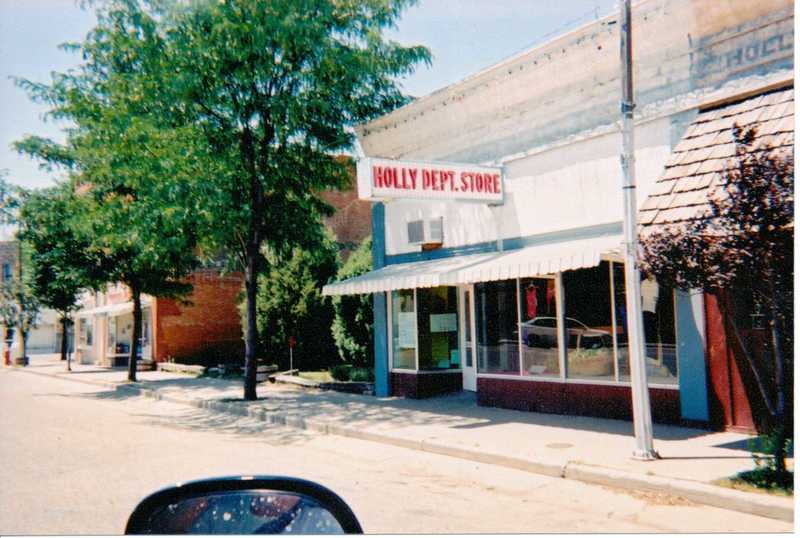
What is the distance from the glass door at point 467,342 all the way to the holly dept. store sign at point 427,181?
8.88 feet

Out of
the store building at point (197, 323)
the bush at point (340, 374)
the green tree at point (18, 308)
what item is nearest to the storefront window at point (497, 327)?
the bush at point (340, 374)

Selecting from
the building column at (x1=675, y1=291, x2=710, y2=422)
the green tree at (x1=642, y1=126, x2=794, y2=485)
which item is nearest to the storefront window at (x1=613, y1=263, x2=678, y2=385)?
the building column at (x1=675, y1=291, x2=710, y2=422)

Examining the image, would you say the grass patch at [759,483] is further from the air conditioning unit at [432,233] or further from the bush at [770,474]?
the air conditioning unit at [432,233]

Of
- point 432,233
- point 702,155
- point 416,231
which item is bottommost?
point 432,233

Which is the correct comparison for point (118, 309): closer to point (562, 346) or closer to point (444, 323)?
point (444, 323)

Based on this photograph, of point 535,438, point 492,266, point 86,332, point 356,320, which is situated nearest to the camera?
point 535,438

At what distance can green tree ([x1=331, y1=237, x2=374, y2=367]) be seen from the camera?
20125mm

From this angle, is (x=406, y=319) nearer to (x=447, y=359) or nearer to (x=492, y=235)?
(x=447, y=359)

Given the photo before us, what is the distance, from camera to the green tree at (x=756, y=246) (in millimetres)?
6117

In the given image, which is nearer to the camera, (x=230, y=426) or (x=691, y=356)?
(x=691, y=356)

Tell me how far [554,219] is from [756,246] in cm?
561

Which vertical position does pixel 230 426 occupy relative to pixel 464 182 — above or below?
below

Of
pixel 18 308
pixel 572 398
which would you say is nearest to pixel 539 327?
pixel 572 398

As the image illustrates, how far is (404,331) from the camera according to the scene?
15133 mm
